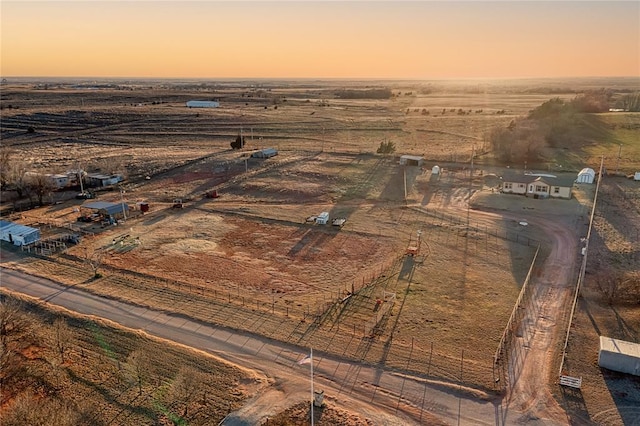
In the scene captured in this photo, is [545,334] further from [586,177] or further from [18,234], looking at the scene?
[18,234]

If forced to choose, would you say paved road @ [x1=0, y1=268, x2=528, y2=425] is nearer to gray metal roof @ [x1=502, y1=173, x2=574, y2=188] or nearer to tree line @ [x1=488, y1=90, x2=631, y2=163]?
gray metal roof @ [x1=502, y1=173, x2=574, y2=188]

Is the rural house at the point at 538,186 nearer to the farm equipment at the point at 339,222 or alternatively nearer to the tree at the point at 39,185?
the farm equipment at the point at 339,222

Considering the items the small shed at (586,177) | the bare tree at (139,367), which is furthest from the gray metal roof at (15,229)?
the small shed at (586,177)

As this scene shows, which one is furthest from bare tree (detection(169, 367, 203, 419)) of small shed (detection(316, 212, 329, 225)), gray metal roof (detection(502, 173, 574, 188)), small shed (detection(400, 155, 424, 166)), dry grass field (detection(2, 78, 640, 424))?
small shed (detection(400, 155, 424, 166))

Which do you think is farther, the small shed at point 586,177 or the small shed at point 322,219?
the small shed at point 586,177

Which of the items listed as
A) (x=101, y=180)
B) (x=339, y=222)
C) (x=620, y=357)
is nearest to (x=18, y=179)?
(x=101, y=180)

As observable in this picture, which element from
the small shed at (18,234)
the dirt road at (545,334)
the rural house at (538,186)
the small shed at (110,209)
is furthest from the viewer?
the rural house at (538,186)

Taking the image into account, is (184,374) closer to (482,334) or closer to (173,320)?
(173,320)
